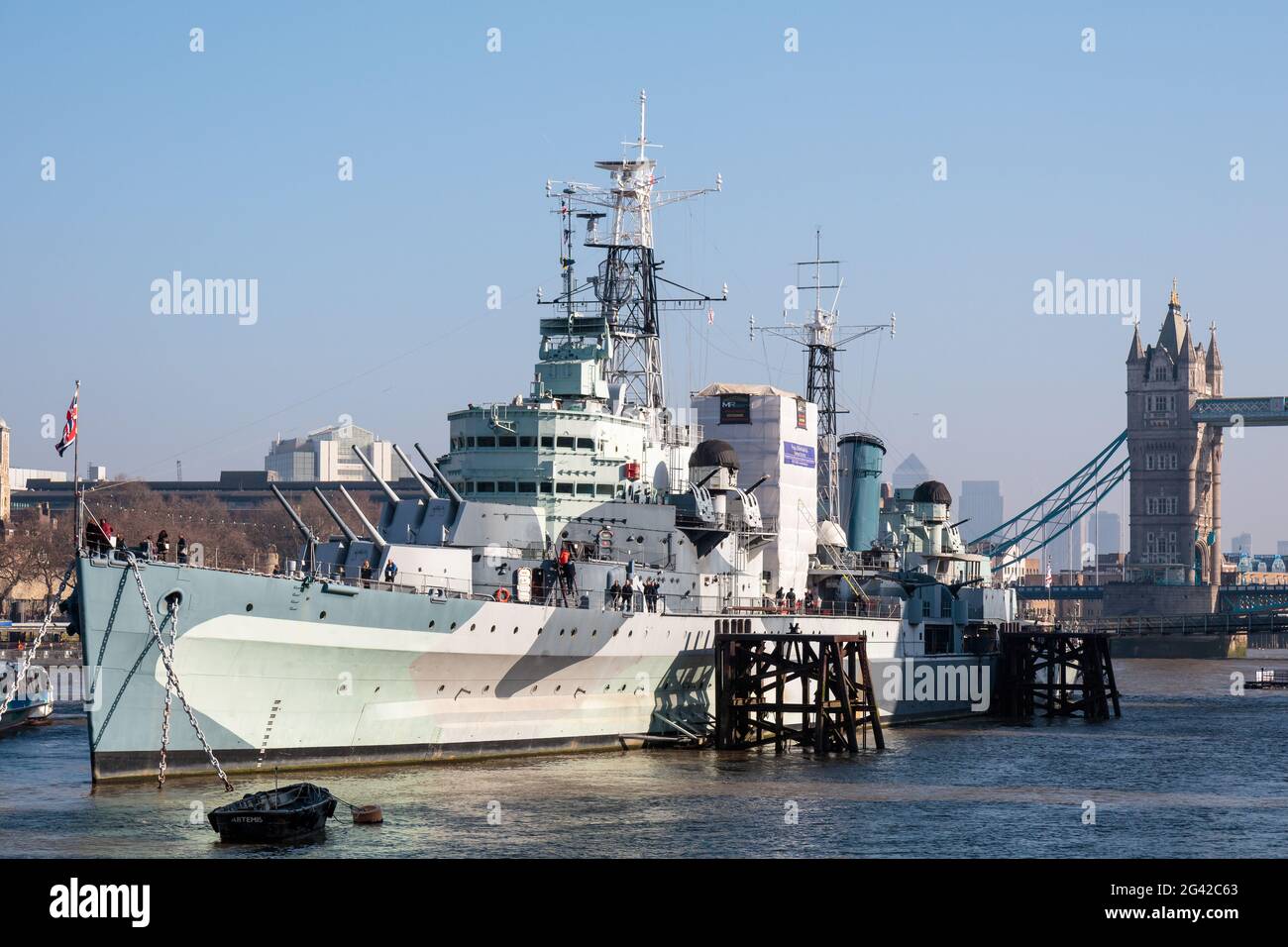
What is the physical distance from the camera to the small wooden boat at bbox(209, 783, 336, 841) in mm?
27172

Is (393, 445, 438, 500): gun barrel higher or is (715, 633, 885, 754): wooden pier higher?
(393, 445, 438, 500): gun barrel

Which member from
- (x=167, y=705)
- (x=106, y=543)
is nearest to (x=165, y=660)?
(x=167, y=705)

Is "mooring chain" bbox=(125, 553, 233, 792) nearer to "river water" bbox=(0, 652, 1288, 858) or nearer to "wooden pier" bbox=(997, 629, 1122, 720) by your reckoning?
"river water" bbox=(0, 652, 1288, 858)

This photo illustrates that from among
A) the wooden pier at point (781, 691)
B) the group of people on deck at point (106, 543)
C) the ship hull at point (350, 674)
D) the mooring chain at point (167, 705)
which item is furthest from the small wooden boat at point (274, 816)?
the wooden pier at point (781, 691)

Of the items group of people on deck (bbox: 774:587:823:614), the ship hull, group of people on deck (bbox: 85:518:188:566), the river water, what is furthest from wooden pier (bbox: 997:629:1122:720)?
group of people on deck (bbox: 85:518:188:566)

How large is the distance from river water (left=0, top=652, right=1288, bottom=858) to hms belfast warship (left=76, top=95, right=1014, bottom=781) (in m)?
1.22

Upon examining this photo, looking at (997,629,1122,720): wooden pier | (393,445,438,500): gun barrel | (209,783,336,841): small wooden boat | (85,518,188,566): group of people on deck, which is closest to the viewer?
(209,783,336,841): small wooden boat

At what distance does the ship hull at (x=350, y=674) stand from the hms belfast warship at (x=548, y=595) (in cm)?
5

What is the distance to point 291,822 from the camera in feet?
90.4

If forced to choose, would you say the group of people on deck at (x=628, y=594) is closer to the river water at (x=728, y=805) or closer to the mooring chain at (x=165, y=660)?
the river water at (x=728, y=805)

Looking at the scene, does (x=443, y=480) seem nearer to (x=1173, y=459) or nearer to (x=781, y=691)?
(x=781, y=691)

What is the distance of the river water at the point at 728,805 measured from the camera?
91.2 feet

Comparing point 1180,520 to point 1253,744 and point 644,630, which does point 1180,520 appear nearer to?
point 1253,744

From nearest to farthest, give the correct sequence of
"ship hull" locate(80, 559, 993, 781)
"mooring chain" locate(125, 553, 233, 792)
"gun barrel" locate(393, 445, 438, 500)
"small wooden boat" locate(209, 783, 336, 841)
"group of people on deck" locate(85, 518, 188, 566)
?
"small wooden boat" locate(209, 783, 336, 841) → "mooring chain" locate(125, 553, 233, 792) → "group of people on deck" locate(85, 518, 188, 566) → "ship hull" locate(80, 559, 993, 781) → "gun barrel" locate(393, 445, 438, 500)
